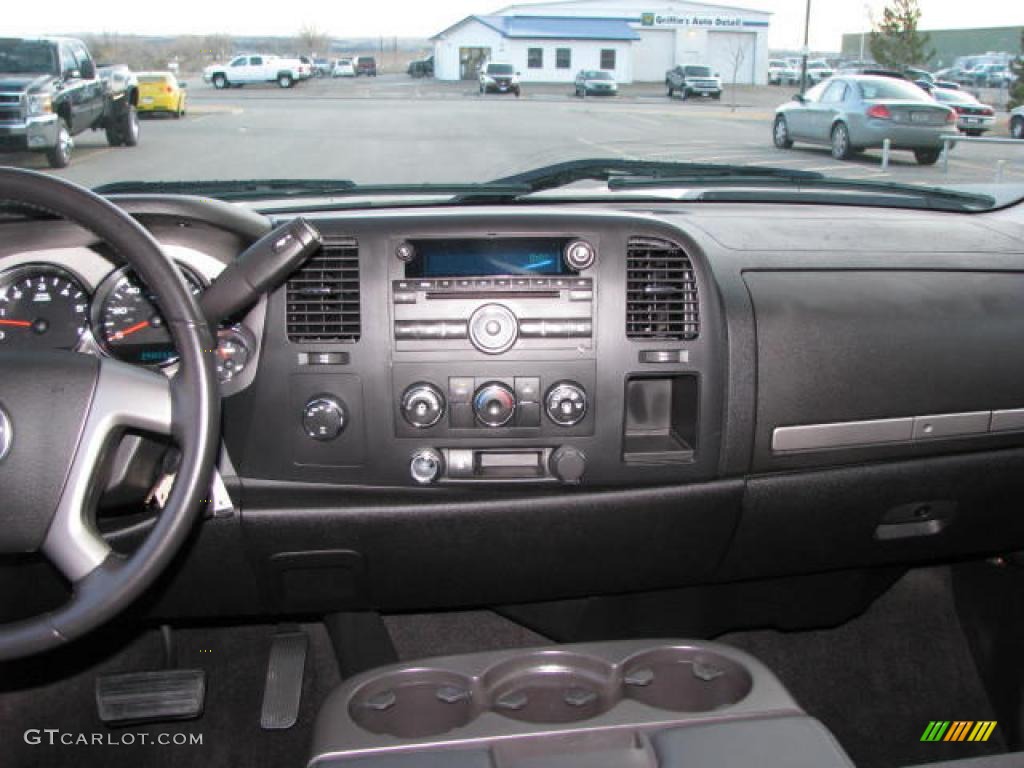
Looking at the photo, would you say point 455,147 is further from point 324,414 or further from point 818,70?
point 324,414

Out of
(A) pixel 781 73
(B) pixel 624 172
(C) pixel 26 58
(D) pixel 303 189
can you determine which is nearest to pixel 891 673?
(B) pixel 624 172

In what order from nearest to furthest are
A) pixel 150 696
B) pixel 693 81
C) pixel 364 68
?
pixel 150 696
pixel 693 81
pixel 364 68

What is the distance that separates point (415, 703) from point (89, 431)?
2.67ft

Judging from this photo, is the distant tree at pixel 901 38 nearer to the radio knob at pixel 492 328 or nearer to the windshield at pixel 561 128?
the windshield at pixel 561 128

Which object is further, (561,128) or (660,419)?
(561,128)

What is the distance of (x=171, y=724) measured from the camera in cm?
298

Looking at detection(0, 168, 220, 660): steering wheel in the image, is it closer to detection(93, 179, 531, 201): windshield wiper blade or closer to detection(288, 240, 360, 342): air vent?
detection(288, 240, 360, 342): air vent

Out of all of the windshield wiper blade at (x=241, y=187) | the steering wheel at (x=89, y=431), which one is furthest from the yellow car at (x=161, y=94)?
the steering wheel at (x=89, y=431)

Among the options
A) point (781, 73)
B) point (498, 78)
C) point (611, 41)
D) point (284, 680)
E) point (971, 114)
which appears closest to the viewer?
point (284, 680)

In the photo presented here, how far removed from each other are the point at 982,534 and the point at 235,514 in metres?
1.90

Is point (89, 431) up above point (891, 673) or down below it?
above

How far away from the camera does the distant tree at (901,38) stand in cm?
426

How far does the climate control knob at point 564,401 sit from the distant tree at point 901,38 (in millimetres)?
2622

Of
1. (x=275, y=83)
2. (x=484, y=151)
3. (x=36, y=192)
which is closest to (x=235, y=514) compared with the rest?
(x=36, y=192)
